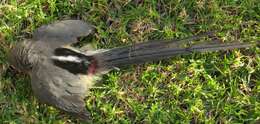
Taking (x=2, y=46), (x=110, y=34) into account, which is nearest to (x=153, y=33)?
(x=110, y=34)

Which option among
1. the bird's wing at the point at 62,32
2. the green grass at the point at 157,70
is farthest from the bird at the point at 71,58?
the green grass at the point at 157,70

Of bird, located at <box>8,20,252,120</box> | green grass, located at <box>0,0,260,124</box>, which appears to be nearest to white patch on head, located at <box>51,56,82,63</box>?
bird, located at <box>8,20,252,120</box>

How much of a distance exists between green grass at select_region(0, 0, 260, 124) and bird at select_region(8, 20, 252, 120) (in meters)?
0.16

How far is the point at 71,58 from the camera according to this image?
13.3ft

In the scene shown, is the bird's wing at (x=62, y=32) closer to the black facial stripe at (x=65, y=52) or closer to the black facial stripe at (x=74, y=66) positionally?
the black facial stripe at (x=65, y=52)

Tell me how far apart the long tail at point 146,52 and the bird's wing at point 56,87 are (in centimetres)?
30

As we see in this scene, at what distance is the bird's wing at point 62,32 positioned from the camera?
4164 millimetres

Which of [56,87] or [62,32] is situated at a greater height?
[62,32]

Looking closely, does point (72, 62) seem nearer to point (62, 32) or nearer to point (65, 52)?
point (65, 52)

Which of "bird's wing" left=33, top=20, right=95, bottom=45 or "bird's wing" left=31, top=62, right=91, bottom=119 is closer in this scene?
"bird's wing" left=31, top=62, right=91, bottom=119

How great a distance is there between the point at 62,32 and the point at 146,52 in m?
0.67

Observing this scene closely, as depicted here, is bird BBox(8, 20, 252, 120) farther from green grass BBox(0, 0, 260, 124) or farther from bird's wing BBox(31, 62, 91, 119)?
green grass BBox(0, 0, 260, 124)

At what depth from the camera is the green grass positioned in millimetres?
4348

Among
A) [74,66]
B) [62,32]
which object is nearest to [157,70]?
[74,66]
